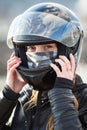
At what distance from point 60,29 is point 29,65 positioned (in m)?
0.22

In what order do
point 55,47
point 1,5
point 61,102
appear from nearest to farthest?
1. point 61,102
2. point 55,47
3. point 1,5

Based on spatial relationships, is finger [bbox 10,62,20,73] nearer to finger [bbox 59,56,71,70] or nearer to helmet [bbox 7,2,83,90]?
helmet [bbox 7,2,83,90]

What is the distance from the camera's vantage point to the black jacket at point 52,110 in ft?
8.52

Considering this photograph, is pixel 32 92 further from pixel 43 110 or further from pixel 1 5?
pixel 1 5

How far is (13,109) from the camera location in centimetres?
292

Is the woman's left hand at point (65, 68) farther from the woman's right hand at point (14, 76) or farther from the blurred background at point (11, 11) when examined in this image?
the blurred background at point (11, 11)

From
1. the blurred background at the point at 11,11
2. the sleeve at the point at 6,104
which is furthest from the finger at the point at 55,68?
the blurred background at the point at 11,11

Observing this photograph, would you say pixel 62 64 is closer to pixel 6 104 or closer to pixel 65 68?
pixel 65 68

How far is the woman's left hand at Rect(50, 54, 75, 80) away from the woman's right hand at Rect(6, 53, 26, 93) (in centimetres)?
21

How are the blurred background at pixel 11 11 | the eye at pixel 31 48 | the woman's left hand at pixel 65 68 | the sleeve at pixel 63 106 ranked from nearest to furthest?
the sleeve at pixel 63 106 → the woman's left hand at pixel 65 68 → the eye at pixel 31 48 → the blurred background at pixel 11 11

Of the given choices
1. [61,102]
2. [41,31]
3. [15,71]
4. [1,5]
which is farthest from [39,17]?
[1,5]

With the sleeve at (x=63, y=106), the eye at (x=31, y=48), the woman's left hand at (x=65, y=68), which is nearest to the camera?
the sleeve at (x=63, y=106)

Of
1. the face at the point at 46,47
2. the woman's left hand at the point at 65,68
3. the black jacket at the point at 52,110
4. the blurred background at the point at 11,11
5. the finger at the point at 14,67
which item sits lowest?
the blurred background at the point at 11,11

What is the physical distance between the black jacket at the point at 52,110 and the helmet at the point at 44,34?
11cm
